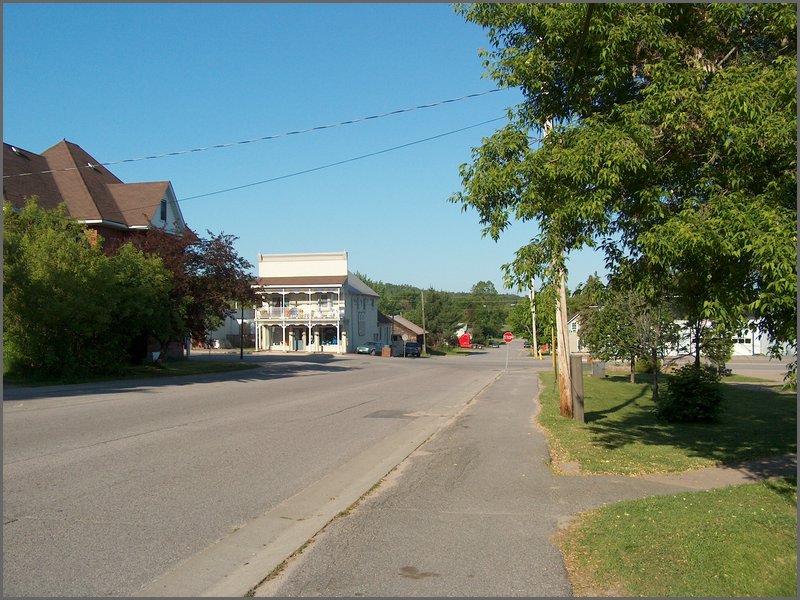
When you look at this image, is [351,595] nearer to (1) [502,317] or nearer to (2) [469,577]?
(2) [469,577]

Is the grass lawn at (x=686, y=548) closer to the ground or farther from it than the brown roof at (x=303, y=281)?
closer to the ground

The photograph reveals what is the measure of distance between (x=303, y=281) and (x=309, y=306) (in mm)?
2736

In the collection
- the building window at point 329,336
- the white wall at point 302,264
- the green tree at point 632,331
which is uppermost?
the white wall at point 302,264

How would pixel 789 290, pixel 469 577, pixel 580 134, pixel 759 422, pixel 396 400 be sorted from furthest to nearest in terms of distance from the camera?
pixel 396 400 < pixel 759 422 < pixel 580 134 < pixel 789 290 < pixel 469 577

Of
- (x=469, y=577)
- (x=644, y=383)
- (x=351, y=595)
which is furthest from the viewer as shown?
(x=644, y=383)

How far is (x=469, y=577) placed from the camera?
214 inches

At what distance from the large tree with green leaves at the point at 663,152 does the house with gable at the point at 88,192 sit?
3021cm

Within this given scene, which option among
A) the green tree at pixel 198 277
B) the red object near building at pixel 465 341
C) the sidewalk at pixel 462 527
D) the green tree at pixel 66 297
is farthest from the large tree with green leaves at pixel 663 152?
the red object near building at pixel 465 341

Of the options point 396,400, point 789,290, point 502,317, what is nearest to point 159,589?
point 789,290

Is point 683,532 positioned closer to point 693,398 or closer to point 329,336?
point 693,398

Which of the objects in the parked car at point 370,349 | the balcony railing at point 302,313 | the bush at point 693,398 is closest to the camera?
the bush at point 693,398

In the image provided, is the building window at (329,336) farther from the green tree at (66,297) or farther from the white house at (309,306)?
the green tree at (66,297)

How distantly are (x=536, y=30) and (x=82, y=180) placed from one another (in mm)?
35990

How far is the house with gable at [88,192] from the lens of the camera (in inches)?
1401
